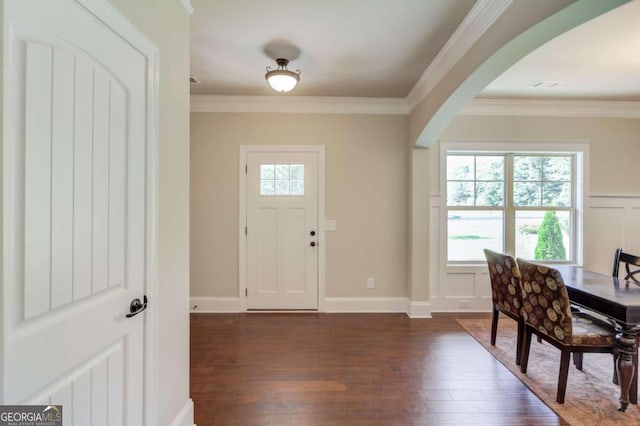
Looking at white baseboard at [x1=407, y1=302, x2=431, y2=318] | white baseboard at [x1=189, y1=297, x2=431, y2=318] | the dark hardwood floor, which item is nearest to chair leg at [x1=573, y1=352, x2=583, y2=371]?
the dark hardwood floor

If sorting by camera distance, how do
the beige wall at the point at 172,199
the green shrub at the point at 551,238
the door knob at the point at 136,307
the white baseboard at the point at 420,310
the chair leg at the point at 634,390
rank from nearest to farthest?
1. the door knob at the point at 136,307
2. the beige wall at the point at 172,199
3. the chair leg at the point at 634,390
4. the white baseboard at the point at 420,310
5. the green shrub at the point at 551,238

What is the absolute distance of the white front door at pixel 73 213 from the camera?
808mm

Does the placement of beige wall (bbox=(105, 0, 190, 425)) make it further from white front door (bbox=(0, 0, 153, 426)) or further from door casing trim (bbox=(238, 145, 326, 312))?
door casing trim (bbox=(238, 145, 326, 312))

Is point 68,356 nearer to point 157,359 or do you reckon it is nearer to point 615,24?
point 157,359

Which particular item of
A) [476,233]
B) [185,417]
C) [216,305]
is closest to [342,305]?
[216,305]

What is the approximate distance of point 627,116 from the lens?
12.1 ft

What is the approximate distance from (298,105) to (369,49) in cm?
134

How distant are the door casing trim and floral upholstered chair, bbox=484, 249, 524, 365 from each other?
1.82 meters

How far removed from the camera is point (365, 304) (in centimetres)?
371

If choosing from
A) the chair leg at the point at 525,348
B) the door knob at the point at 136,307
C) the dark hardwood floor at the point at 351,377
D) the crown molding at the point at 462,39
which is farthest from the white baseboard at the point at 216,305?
the crown molding at the point at 462,39

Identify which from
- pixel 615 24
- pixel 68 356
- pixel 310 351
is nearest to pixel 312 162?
pixel 310 351

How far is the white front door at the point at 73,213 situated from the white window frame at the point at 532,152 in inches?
132

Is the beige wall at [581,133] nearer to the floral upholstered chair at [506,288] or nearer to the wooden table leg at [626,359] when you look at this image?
the floral upholstered chair at [506,288]

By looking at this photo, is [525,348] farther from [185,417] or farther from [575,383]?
[185,417]
